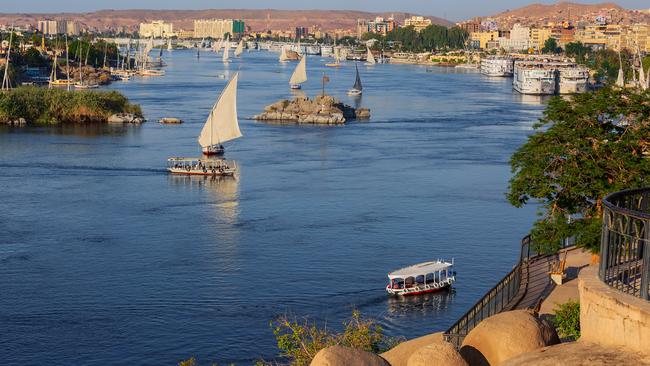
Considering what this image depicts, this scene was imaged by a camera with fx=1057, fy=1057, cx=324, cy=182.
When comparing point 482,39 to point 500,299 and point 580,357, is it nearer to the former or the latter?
point 500,299

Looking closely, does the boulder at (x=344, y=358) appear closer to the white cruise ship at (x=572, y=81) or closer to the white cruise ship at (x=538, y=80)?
the white cruise ship at (x=538, y=80)

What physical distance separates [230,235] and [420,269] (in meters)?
5.31

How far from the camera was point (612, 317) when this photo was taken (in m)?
5.40

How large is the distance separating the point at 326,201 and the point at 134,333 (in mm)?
11315

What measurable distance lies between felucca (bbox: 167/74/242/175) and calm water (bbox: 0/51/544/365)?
0.75 m

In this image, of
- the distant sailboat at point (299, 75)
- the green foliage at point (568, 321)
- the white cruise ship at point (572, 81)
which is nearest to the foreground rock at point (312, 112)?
the distant sailboat at point (299, 75)

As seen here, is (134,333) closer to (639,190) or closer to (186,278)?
(186,278)

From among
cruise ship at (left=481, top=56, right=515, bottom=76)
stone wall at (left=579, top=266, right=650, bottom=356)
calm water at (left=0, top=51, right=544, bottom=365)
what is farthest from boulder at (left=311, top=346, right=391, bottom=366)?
cruise ship at (left=481, top=56, right=515, bottom=76)

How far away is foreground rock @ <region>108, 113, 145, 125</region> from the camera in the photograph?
45281 mm

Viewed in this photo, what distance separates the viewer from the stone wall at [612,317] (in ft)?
17.0

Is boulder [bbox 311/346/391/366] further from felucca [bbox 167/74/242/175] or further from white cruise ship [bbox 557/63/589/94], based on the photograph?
white cruise ship [bbox 557/63/589/94]

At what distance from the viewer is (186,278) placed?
1784cm

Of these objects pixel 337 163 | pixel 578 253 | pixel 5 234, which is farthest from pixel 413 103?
pixel 578 253

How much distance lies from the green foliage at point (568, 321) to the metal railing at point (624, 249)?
3232mm
